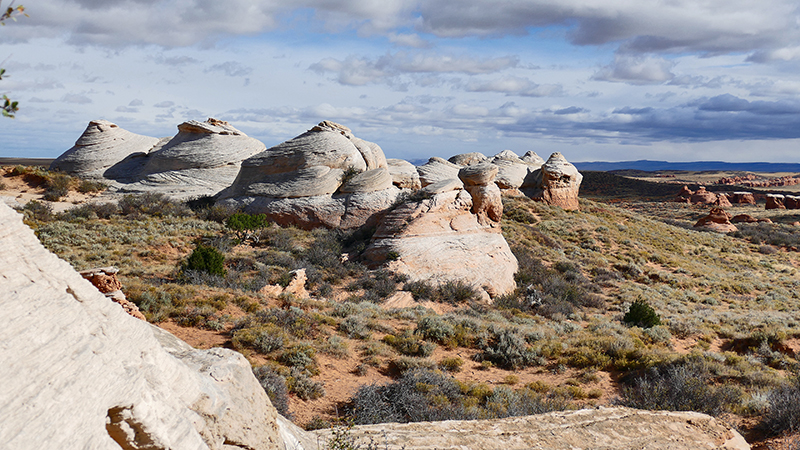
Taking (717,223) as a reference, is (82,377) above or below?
above

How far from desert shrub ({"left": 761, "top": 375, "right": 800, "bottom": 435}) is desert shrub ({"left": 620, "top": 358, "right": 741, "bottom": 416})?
0.67 m

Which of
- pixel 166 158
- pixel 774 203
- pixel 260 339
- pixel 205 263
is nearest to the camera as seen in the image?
pixel 260 339

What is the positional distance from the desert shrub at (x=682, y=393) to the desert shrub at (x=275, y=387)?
228 inches

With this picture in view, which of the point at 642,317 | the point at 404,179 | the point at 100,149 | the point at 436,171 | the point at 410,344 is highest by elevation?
the point at 100,149

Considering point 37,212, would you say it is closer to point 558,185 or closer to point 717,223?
point 558,185

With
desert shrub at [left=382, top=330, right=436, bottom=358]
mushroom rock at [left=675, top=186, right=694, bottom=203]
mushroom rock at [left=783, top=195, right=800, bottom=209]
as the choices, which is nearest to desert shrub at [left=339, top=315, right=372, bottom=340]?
desert shrub at [left=382, top=330, right=436, bottom=358]

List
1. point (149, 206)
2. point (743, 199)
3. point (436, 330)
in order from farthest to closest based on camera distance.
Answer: point (743, 199) → point (149, 206) → point (436, 330)

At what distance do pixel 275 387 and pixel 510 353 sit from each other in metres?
5.92

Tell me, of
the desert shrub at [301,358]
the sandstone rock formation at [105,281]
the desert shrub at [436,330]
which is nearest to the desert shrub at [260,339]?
the desert shrub at [301,358]

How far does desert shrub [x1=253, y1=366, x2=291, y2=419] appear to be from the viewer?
7004 millimetres

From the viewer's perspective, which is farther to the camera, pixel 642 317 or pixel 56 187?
pixel 56 187

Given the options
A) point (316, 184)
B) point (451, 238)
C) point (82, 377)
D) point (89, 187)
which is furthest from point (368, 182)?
Answer: point (82, 377)

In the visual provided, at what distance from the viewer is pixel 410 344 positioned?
36.1 ft

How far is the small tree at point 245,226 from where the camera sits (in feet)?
64.0
